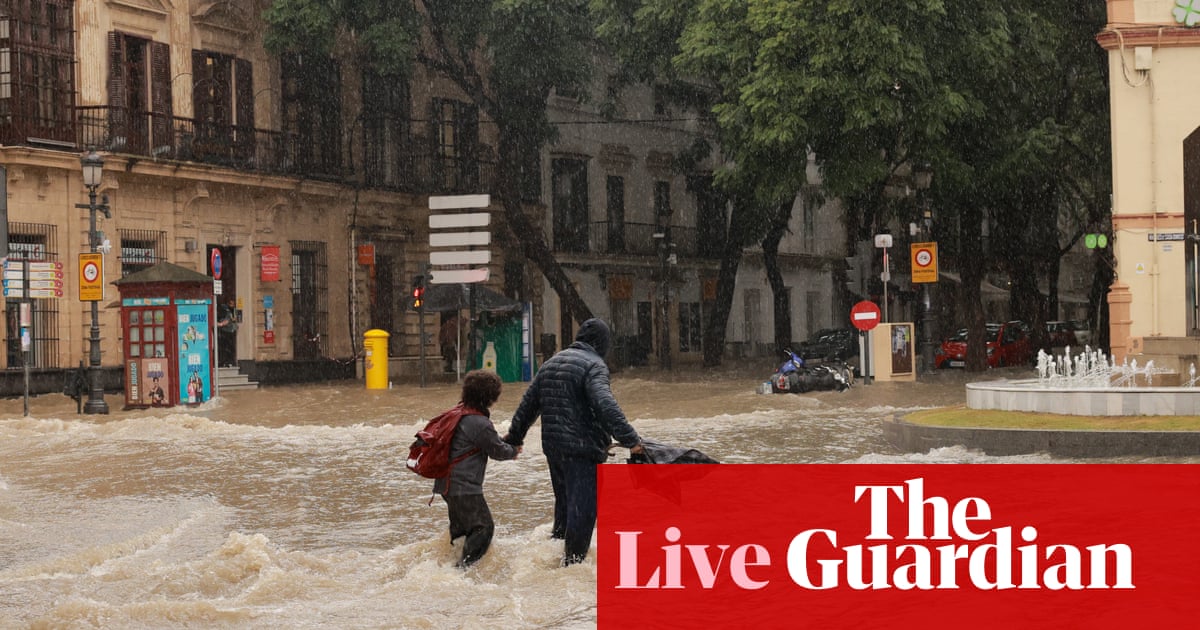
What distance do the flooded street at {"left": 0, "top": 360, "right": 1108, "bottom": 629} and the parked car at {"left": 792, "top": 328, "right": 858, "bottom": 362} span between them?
18917 millimetres

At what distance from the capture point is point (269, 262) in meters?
35.9

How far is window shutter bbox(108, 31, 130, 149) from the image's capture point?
1250 inches

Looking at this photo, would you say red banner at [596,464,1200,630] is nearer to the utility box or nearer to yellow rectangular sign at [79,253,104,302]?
yellow rectangular sign at [79,253,104,302]

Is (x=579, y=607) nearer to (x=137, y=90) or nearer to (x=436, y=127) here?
(x=137, y=90)

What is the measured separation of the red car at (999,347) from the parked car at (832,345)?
12.6ft

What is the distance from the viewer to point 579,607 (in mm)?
8828

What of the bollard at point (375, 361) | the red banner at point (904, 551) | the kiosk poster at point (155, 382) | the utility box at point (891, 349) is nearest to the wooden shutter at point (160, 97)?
the bollard at point (375, 361)

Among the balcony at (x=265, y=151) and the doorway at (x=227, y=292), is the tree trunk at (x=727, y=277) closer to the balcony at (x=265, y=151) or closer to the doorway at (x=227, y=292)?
the balcony at (x=265, y=151)

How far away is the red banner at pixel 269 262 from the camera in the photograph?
1410 inches

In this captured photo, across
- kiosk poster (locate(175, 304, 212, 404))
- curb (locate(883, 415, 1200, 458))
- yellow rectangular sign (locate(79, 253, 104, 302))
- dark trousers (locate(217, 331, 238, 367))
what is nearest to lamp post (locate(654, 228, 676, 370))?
dark trousers (locate(217, 331, 238, 367))

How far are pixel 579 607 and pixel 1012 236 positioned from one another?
33003 millimetres

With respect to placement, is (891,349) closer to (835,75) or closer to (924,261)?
(924,261)

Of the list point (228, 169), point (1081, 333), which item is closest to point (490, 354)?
point (228, 169)

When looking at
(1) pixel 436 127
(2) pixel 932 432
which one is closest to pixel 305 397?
(1) pixel 436 127
